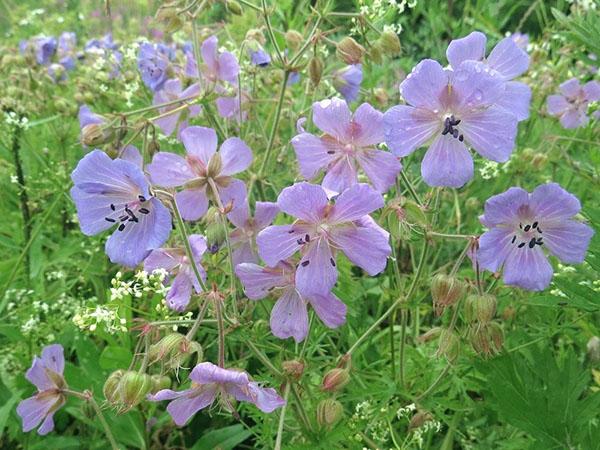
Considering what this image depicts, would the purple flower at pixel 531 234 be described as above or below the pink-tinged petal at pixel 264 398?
above

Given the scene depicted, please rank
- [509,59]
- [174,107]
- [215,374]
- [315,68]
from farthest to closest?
[174,107] → [315,68] → [509,59] → [215,374]

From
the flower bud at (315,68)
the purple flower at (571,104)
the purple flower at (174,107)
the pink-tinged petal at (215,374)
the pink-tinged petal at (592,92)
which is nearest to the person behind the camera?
the pink-tinged petal at (215,374)

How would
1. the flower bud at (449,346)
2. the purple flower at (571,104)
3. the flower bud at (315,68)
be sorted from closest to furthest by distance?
the flower bud at (449,346) → the flower bud at (315,68) → the purple flower at (571,104)

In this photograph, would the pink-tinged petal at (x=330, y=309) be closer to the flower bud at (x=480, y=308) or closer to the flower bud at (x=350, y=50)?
the flower bud at (x=480, y=308)

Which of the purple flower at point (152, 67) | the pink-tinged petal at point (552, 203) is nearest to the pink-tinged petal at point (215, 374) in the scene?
the pink-tinged petal at point (552, 203)

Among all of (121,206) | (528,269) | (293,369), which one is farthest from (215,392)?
(528,269)

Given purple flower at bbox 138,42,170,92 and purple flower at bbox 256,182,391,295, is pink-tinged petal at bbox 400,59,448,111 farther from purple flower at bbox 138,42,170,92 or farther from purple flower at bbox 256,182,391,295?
purple flower at bbox 138,42,170,92

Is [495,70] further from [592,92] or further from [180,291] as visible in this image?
[592,92]
